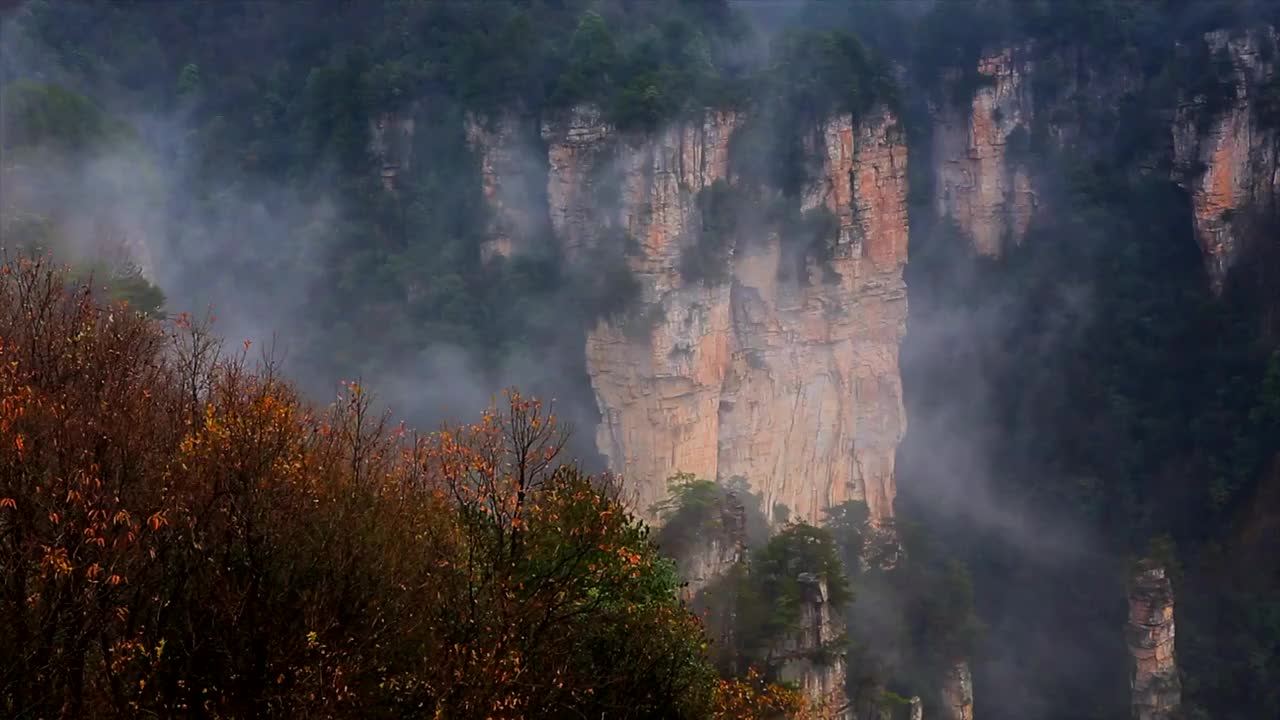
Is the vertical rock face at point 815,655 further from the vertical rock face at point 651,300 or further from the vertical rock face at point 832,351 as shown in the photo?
the vertical rock face at point 832,351

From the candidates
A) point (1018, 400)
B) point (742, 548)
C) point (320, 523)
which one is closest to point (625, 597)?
point (320, 523)

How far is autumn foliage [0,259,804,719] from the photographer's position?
553cm

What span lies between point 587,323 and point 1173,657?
38.2ft

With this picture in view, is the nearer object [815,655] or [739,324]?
[815,655]

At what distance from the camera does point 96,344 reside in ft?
23.7

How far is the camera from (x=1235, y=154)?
25922 millimetres

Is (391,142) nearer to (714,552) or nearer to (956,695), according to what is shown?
(714,552)

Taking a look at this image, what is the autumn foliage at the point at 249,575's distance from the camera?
18.1 ft

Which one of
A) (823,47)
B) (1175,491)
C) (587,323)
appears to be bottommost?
(1175,491)

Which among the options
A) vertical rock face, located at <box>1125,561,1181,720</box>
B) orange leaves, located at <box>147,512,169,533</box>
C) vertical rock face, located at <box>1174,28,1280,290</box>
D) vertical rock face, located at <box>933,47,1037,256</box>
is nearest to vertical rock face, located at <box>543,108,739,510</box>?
vertical rock face, located at <box>1125,561,1181,720</box>

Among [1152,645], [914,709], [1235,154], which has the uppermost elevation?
[1235,154]


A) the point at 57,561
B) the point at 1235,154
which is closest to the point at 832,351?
the point at 1235,154

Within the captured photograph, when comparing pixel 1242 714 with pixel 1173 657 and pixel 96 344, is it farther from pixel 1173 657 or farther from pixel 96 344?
pixel 96 344

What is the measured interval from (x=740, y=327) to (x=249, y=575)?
1903 cm
